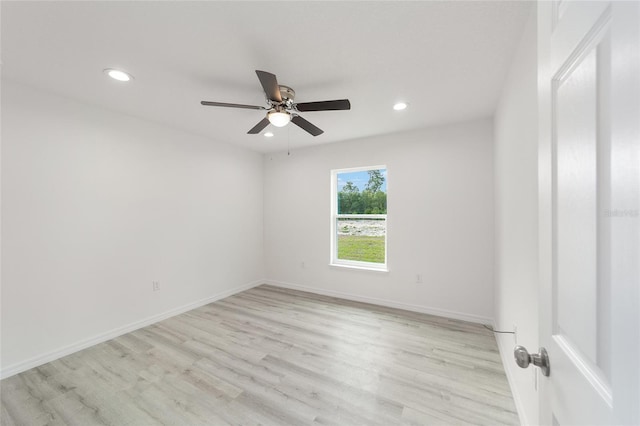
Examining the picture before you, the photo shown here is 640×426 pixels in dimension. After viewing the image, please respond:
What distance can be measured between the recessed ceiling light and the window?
9.44 feet

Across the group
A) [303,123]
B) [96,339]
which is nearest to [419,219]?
[303,123]

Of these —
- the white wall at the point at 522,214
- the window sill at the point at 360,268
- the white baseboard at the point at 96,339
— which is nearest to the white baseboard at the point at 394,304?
the window sill at the point at 360,268

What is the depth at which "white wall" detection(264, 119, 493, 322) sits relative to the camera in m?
3.14

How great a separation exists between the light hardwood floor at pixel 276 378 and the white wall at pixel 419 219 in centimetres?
51

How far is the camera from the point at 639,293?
0.36 metres

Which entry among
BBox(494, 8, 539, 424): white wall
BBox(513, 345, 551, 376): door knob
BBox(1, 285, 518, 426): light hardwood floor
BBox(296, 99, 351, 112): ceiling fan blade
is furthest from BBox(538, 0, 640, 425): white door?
BBox(1, 285, 518, 426): light hardwood floor

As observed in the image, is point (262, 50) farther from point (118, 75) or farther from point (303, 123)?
point (118, 75)

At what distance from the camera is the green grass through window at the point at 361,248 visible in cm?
397

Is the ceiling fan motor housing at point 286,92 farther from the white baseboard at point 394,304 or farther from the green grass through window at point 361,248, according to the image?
the white baseboard at point 394,304

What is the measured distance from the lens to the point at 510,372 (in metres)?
1.98

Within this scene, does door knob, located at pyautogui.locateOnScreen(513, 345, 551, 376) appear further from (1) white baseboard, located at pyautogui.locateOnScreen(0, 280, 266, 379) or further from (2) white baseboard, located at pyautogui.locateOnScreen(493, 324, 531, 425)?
(1) white baseboard, located at pyautogui.locateOnScreen(0, 280, 266, 379)

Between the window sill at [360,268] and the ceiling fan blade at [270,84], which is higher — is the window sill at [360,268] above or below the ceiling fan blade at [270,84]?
below

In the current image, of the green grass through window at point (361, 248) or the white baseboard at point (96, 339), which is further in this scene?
the green grass through window at point (361, 248)

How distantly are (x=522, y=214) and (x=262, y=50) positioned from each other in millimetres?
2133
